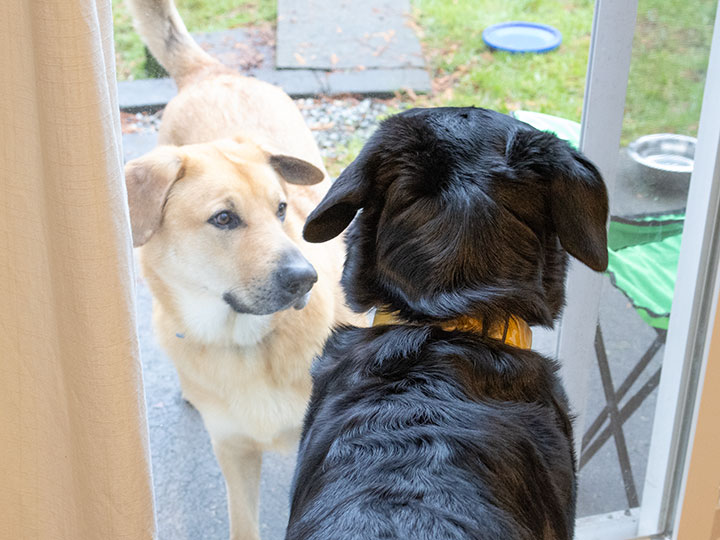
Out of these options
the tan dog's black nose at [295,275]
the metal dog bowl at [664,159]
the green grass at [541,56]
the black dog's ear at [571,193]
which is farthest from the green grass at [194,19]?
the metal dog bowl at [664,159]

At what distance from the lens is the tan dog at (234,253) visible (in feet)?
4.61

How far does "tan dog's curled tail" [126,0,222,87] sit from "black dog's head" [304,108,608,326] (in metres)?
0.58

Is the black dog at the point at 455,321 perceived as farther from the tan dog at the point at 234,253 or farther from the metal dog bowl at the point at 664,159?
the metal dog bowl at the point at 664,159

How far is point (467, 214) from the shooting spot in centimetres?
107

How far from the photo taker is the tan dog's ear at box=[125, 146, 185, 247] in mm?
1373

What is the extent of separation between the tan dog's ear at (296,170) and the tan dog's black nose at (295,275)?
205 millimetres

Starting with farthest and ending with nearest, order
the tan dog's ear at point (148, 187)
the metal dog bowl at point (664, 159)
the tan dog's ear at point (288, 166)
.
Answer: the metal dog bowl at point (664, 159) → the tan dog's ear at point (288, 166) → the tan dog's ear at point (148, 187)

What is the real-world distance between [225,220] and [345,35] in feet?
1.88

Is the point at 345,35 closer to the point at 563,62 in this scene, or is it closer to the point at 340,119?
the point at 340,119

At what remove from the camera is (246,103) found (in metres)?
1.58

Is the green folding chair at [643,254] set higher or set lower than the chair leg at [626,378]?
higher

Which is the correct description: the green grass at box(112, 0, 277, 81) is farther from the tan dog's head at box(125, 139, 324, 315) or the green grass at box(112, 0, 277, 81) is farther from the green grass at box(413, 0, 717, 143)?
the green grass at box(413, 0, 717, 143)

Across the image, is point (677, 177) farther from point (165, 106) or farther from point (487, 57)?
point (165, 106)

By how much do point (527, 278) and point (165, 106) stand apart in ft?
2.88
